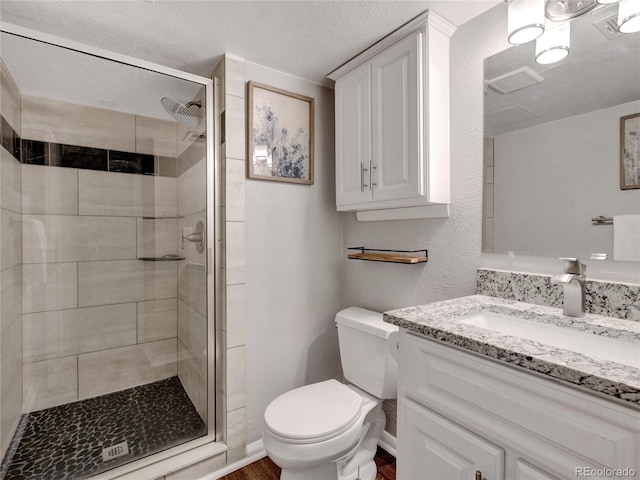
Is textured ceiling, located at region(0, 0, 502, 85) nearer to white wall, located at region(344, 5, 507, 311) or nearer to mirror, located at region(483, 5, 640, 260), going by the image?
white wall, located at region(344, 5, 507, 311)

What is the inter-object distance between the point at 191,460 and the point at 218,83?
75.9 inches

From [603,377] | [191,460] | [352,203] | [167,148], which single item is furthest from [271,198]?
[603,377]

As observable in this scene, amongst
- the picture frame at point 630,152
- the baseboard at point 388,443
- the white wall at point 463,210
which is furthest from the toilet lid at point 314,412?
the picture frame at point 630,152

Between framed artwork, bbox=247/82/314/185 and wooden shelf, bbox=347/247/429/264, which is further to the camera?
framed artwork, bbox=247/82/314/185

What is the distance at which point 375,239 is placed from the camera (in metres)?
1.93

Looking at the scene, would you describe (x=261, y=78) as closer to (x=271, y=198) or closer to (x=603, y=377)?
(x=271, y=198)

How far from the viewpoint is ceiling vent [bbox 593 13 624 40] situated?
1.04m

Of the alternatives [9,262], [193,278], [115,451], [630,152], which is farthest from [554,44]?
[115,451]

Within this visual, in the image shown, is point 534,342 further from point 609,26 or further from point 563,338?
point 609,26

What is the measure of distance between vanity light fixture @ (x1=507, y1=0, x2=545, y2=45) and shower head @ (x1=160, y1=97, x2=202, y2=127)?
1463 mm

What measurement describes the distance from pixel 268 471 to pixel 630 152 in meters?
2.01

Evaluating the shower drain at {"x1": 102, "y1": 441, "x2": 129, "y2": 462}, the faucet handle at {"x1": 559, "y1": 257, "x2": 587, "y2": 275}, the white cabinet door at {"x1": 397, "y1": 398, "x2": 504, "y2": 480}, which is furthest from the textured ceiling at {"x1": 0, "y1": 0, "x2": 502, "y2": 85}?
the shower drain at {"x1": 102, "y1": 441, "x2": 129, "y2": 462}

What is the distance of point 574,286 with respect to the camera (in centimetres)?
104

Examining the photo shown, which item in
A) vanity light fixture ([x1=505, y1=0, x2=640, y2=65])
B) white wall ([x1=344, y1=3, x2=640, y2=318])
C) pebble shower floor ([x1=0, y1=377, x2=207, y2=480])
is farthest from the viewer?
pebble shower floor ([x1=0, y1=377, x2=207, y2=480])
